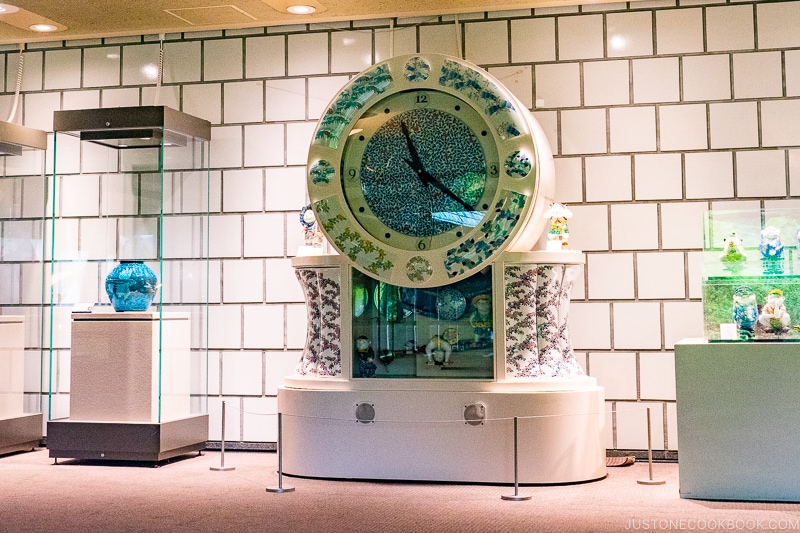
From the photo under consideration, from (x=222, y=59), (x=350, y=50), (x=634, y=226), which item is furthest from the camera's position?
(x=222, y=59)

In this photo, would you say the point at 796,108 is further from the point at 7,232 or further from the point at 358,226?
the point at 7,232

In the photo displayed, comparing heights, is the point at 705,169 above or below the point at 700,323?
above

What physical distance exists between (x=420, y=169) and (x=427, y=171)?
4cm

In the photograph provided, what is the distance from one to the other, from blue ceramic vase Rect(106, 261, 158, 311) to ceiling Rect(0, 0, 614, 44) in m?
1.80

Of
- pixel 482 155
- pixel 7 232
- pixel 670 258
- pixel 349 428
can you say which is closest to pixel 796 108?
pixel 670 258

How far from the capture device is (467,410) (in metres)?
5.51

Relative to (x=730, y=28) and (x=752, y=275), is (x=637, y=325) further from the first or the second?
(x=730, y=28)

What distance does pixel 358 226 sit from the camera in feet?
19.0

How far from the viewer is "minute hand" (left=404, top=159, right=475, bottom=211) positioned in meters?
5.72

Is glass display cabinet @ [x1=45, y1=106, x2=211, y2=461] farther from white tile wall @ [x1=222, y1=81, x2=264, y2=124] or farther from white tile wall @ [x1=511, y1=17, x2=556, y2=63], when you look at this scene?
white tile wall @ [x1=511, y1=17, x2=556, y2=63]

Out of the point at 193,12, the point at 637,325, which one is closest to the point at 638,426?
the point at 637,325

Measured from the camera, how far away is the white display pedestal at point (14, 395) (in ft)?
22.8

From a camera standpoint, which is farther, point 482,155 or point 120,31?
point 120,31

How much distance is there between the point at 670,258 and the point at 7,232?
4.74 meters
